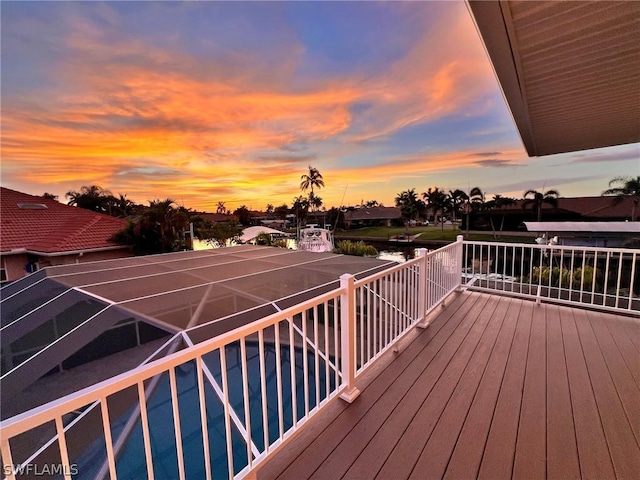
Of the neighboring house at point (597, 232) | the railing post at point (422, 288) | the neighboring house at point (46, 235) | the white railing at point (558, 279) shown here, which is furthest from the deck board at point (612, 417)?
the neighboring house at point (46, 235)

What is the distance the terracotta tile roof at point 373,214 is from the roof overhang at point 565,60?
159 feet

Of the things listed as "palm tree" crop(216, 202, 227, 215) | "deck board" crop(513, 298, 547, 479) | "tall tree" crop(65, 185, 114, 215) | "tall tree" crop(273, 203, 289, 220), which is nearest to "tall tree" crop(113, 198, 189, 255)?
"deck board" crop(513, 298, 547, 479)

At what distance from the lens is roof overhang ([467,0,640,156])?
1729mm

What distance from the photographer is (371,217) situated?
52.1m

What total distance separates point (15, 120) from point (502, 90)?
38.3ft

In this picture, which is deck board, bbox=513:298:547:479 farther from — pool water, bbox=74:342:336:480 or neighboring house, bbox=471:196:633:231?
neighboring house, bbox=471:196:633:231

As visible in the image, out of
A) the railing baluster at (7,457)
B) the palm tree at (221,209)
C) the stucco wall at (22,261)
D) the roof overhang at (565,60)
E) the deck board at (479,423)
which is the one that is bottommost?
the stucco wall at (22,261)

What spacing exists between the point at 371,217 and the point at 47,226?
148 feet

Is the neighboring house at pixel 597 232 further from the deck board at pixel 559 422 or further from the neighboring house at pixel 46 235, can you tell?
the neighboring house at pixel 46 235

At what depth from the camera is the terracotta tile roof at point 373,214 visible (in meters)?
52.0

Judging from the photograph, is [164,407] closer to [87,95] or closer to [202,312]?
[202,312]

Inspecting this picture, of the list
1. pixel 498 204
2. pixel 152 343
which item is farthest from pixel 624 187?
pixel 152 343

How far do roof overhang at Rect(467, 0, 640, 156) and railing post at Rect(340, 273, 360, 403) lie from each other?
1838 mm

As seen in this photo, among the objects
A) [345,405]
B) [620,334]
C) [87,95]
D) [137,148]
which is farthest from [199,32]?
[620,334]
